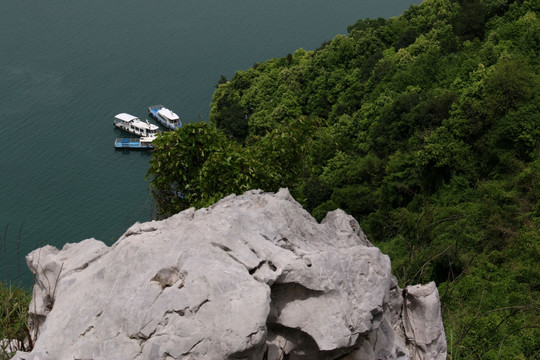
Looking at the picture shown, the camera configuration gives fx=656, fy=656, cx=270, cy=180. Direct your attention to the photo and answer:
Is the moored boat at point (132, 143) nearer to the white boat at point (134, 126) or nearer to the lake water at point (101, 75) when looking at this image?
the lake water at point (101, 75)

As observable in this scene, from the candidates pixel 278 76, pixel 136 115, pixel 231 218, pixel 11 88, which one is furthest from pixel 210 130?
pixel 11 88

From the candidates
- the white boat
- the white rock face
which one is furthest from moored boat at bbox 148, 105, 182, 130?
the white rock face

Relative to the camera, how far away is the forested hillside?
12719 millimetres

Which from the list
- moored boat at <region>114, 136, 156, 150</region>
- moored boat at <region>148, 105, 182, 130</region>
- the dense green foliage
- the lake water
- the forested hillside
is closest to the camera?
the dense green foliage

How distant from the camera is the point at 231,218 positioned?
24.6 ft

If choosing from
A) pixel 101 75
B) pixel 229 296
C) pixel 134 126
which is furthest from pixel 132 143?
pixel 229 296

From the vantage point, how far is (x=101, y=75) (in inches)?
2395

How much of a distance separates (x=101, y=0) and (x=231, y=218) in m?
71.5

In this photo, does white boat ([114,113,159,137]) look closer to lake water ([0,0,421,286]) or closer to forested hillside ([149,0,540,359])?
lake water ([0,0,421,286])

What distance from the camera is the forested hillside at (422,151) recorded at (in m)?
12.7

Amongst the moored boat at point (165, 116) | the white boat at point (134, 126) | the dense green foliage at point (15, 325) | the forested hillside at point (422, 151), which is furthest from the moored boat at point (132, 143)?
the dense green foliage at point (15, 325)

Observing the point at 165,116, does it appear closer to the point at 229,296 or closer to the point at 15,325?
the point at 15,325

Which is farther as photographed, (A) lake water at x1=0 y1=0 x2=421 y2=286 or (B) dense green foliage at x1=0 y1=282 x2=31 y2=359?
(A) lake water at x1=0 y1=0 x2=421 y2=286

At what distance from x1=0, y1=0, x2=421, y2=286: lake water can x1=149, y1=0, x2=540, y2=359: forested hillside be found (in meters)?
9.33
